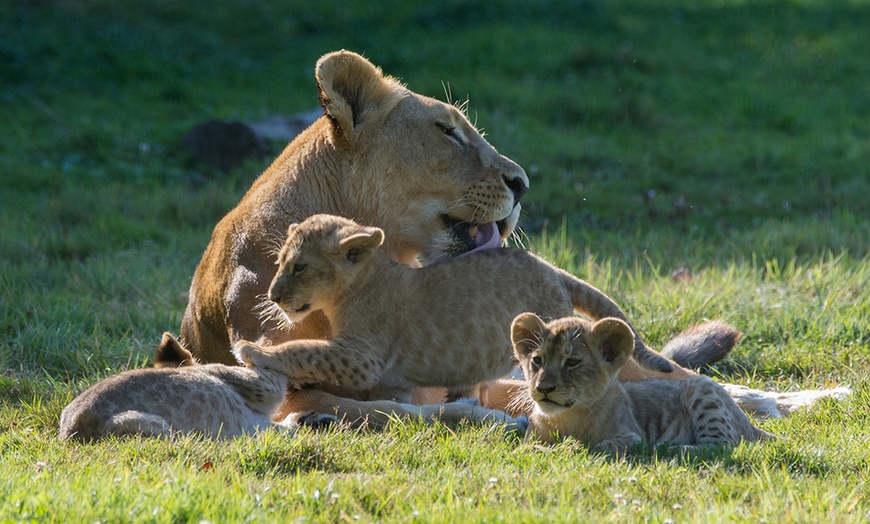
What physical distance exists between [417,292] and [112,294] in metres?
3.44

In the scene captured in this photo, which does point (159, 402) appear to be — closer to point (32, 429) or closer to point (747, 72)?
point (32, 429)

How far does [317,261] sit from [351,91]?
1.04 m

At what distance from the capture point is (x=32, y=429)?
5746 mm

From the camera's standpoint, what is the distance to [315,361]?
18.1 feet

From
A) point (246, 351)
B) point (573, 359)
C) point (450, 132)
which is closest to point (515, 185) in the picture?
point (450, 132)

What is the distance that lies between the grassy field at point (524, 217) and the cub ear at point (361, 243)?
31.9 inches

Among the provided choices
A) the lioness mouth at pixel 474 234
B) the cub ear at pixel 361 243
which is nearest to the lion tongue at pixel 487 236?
the lioness mouth at pixel 474 234

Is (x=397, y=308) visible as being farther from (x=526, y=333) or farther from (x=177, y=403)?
(x=177, y=403)

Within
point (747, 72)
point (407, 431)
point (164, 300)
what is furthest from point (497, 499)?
point (747, 72)

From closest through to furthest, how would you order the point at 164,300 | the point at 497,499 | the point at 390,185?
the point at 497,499 < the point at 390,185 < the point at 164,300

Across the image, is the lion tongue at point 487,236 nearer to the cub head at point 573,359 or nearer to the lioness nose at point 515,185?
the lioness nose at point 515,185

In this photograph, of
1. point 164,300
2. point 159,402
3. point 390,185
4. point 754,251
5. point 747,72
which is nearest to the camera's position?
point 159,402

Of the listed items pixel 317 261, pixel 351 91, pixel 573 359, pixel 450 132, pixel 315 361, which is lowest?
pixel 315 361

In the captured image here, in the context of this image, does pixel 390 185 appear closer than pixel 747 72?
Yes
